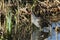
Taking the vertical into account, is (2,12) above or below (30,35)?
above

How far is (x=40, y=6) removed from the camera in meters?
3.24

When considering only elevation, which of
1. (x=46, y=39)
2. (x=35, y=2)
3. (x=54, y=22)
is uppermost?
(x=35, y=2)

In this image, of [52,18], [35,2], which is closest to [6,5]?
[35,2]

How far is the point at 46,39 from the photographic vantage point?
322 cm

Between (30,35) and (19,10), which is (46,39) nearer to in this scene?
(30,35)

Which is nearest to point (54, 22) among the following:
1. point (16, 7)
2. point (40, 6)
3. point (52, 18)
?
point (52, 18)

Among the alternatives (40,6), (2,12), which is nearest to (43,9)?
(40,6)

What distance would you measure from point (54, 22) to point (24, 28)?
0.36 m

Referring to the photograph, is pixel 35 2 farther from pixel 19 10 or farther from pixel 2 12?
pixel 2 12

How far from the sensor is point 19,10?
3.28 m

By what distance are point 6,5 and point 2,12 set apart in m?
0.10

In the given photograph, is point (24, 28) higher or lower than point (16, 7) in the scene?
lower

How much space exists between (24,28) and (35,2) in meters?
0.33

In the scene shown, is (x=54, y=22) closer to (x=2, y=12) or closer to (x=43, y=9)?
(x=43, y=9)
